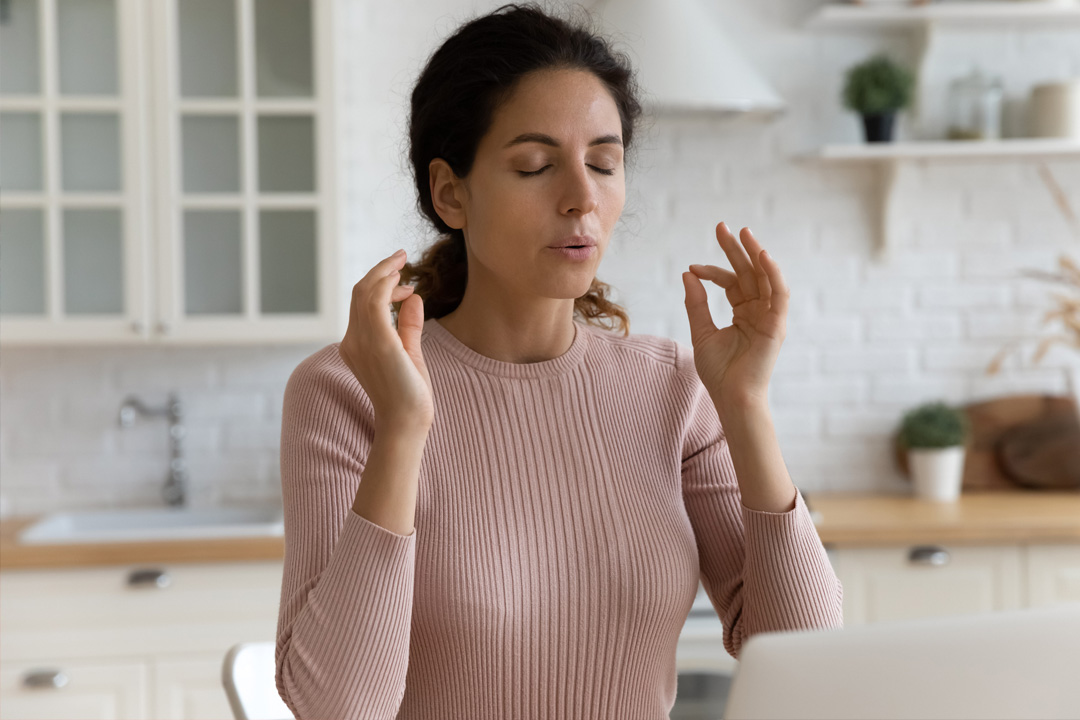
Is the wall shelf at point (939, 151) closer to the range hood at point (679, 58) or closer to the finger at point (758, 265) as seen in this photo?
the range hood at point (679, 58)

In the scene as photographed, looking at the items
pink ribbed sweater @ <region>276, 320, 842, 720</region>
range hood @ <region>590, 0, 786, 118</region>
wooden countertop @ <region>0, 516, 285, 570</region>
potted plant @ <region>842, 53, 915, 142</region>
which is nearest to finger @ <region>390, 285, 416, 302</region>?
pink ribbed sweater @ <region>276, 320, 842, 720</region>

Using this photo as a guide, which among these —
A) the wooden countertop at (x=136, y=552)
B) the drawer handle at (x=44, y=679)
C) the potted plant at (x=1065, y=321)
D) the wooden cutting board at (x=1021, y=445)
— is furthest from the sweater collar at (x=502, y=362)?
the potted plant at (x=1065, y=321)

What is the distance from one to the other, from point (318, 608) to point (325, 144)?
180cm

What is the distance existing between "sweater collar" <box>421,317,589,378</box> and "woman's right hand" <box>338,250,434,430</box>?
24cm

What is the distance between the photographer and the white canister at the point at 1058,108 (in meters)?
2.67

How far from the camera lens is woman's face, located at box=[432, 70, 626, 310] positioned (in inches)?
43.4

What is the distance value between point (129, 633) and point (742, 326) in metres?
1.77

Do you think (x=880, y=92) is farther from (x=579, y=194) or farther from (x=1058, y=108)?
(x=579, y=194)

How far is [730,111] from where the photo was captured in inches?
93.6

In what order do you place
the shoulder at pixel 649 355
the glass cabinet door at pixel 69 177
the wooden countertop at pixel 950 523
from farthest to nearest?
the glass cabinet door at pixel 69 177 < the wooden countertop at pixel 950 523 < the shoulder at pixel 649 355

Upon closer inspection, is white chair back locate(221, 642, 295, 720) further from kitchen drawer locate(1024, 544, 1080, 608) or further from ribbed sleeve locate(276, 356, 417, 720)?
kitchen drawer locate(1024, 544, 1080, 608)

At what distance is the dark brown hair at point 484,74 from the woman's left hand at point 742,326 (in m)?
0.26

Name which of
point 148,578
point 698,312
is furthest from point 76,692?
point 698,312

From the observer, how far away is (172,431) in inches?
110
